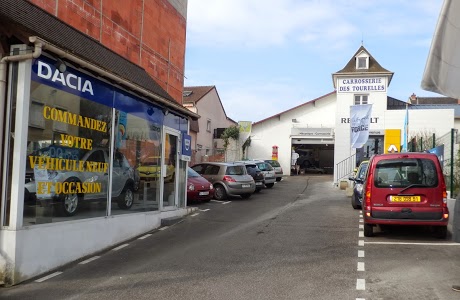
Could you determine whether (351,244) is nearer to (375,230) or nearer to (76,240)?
(375,230)

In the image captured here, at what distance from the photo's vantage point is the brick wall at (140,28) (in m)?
9.56

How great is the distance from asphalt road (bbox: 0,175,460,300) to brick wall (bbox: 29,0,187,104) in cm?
470

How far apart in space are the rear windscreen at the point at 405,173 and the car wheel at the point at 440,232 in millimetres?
1042

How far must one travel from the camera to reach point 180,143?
13312mm

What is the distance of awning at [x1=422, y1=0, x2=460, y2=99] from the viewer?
4051 millimetres

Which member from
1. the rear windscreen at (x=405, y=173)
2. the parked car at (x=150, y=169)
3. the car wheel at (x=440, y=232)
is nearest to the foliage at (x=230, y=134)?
the parked car at (x=150, y=169)

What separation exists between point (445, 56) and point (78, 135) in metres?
6.23

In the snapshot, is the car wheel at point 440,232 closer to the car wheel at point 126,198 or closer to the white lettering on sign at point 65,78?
the car wheel at point 126,198

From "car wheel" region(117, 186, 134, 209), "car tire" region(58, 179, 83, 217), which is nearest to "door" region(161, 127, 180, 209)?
"car wheel" region(117, 186, 134, 209)

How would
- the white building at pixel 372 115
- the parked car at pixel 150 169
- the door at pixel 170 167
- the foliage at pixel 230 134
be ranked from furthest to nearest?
the foliage at pixel 230 134
the white building at pixel 372 115
the door at pixel 170 167
the parked car at pixel 150 169

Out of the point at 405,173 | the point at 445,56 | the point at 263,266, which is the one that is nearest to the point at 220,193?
the point at 405,173

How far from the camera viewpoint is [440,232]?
9.76 metres

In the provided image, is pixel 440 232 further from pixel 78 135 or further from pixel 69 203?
pixel 78 135

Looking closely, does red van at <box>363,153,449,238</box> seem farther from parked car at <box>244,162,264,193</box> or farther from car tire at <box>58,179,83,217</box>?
parked car at <box>244,162,264,193</box>
